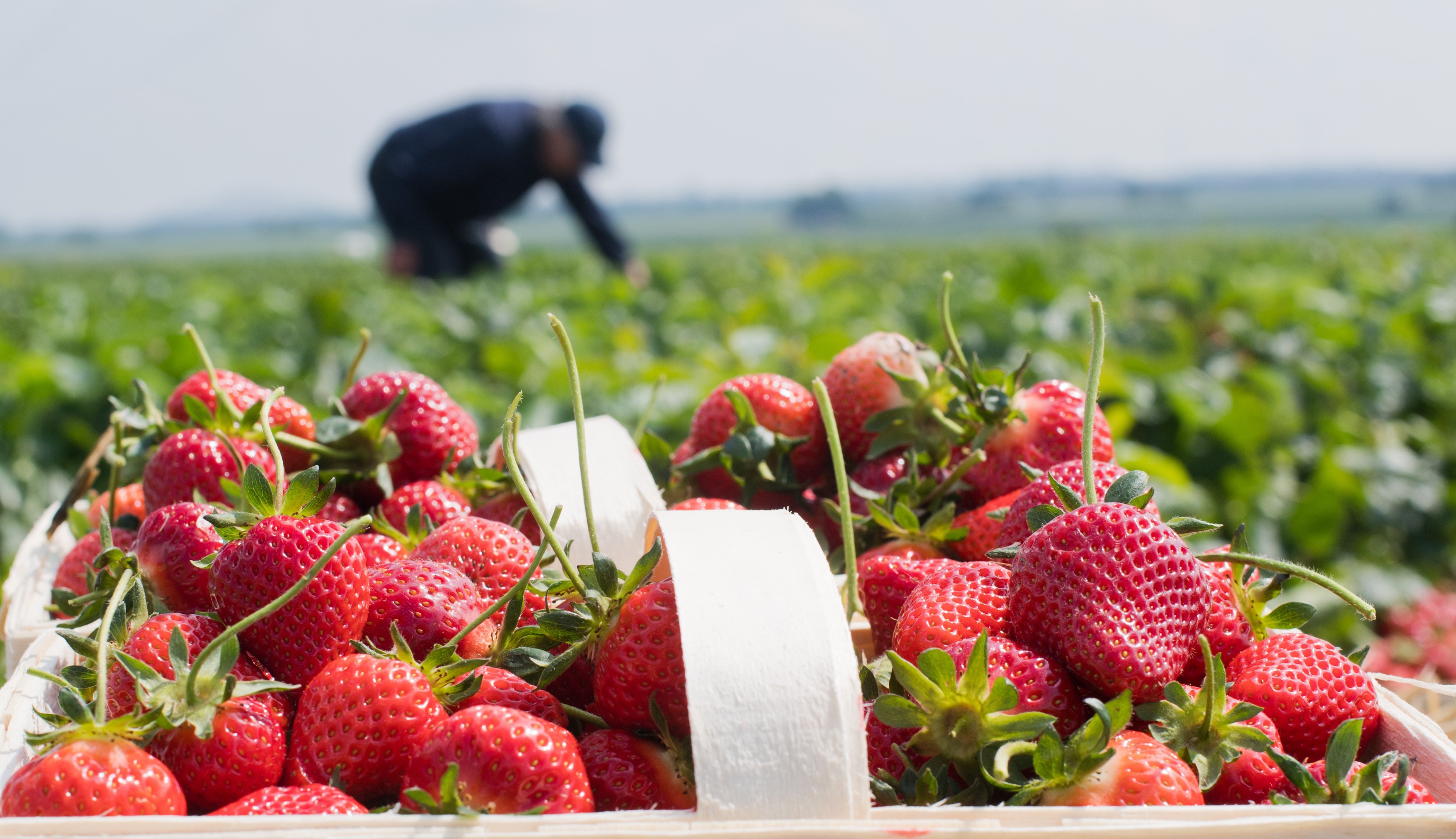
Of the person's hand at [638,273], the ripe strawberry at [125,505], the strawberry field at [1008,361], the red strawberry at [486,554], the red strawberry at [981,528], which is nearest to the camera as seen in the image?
the red strawberry at [486,554]

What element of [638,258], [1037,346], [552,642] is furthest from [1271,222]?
[552,642]

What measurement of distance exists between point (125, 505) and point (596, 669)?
903 millimetres

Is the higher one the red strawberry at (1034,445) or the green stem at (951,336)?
the green stem at (951,336)

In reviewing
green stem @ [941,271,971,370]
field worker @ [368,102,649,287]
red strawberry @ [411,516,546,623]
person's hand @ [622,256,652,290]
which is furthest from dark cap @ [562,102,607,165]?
red strawberry @ [411,516,546,623]

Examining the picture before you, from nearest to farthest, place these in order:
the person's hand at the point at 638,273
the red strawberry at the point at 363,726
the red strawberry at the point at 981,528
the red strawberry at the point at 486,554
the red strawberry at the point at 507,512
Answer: the red strawberry at the point at 363,726, the red strawberry at the point at 486,554, the red strawberry at the point at 981,528, the red strawberry at the point at 507,512, the person's hand at the point at 638,273

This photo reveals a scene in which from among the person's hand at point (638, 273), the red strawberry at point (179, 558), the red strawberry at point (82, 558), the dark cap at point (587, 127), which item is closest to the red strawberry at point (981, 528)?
the red strawberry at point (179, 558)

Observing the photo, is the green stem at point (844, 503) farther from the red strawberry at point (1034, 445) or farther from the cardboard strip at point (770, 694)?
the red strawberry at point (1034, 445)

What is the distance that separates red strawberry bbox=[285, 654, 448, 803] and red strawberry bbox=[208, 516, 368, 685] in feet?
0.22

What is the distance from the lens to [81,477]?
1.65m

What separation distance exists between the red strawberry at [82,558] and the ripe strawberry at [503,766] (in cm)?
69

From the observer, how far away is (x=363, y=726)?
1004 millimetres

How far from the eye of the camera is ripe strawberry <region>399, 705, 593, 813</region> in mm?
943

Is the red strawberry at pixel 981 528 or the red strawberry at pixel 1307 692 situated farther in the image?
the red strawberry at pixel 981 528

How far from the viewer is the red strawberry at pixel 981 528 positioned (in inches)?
54.3
